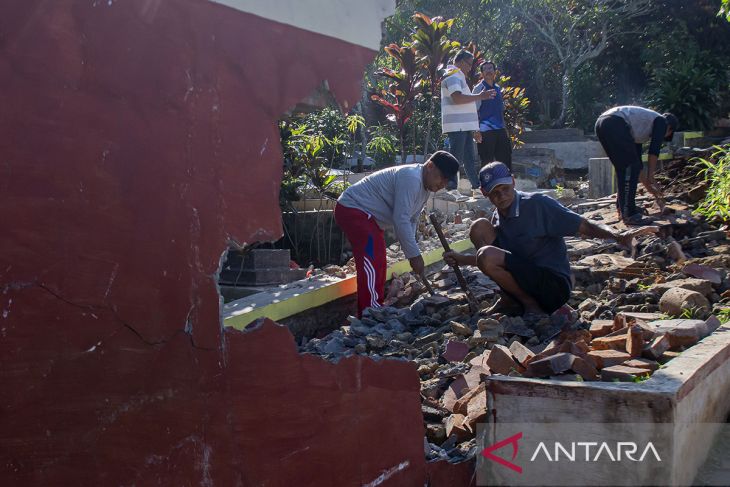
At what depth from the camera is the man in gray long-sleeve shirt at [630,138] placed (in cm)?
794

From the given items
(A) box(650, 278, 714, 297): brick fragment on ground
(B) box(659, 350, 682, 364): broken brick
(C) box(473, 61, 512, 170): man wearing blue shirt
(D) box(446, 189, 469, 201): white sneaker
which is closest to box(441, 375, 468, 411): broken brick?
(B) box(659, 350, 682, 364): broken brick

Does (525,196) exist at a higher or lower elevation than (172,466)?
higher

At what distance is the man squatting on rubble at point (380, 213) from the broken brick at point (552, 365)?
1987 mm

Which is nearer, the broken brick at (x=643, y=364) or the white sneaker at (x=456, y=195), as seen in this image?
the broken brick at (x=643, y=364)

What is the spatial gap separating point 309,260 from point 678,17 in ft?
46.5

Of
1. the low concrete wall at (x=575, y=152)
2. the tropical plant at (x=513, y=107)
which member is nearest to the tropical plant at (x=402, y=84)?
the tropical plant at (x=513, y=107)

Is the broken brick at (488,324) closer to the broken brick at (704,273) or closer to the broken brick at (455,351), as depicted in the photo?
the broken brick at (455,351)

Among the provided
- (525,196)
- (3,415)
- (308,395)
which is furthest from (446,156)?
(3,415)

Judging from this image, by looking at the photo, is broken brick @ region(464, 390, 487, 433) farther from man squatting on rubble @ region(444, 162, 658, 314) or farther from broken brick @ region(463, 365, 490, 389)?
man squatting on rubble @ region(444, 162, 658, 314)

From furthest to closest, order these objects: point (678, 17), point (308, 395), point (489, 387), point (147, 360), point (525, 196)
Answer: point (678, 17) < point (525, 196) < point (489, 387) < point (308, 395) < point (147, 360)

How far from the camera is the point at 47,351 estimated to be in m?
2.33

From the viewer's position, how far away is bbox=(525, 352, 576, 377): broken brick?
3719 mm

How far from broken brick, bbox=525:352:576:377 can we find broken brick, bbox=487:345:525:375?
0.27 m

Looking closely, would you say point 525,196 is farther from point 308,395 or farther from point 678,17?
point 678,17
